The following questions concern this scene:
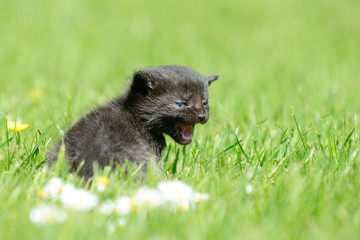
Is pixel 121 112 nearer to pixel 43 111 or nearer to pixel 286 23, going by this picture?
pixel 43 111

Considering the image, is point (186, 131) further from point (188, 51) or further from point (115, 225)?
point (188, 51)

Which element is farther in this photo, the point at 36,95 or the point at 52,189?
the point at 36,95

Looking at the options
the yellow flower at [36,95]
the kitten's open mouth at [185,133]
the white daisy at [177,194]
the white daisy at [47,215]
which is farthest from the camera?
the yellow flower at [36,95]

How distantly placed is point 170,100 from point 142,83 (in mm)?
297

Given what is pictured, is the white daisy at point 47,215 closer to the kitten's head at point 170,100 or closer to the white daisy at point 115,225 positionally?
the white daisy at point 115,225

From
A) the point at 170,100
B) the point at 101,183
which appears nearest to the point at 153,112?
the point at 170,100

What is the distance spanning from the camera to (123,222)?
3.27 meters

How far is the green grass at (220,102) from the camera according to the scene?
336cm

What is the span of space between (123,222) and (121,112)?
5.49 ft

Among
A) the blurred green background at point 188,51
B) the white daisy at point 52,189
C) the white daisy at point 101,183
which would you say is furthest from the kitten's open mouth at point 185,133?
the white daisy at point 52,189

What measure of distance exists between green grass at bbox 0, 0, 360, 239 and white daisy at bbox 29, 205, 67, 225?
0.06 meters

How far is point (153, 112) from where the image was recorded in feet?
15.9

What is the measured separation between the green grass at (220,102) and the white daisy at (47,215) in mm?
62

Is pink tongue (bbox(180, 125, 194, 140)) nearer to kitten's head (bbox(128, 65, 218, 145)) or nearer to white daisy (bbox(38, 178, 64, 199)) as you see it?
kitten's head (bbox(128, 65, 218, 145))
